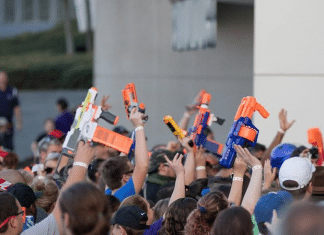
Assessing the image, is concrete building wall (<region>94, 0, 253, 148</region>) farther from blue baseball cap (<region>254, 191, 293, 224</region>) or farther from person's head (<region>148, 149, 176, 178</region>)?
blue baseball cap (<region>254, 191, 293, 224</region>)

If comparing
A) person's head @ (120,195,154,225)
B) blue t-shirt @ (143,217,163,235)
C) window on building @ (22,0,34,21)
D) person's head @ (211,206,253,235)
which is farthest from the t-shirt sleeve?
window on building @ (22,0,34,21)

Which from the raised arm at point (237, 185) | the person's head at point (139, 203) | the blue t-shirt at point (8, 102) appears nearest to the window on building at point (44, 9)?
the blue t-shirt at point (8, 102)

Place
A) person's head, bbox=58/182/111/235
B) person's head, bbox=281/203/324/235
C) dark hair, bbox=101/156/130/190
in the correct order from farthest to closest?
dark hair, bbox=101/156/130/190
person's head, bbox=58/182/111/235
person's head, bbox=281/203/324/235

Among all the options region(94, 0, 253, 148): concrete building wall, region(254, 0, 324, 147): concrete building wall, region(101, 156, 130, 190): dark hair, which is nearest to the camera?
region(101, 156, 130, 190): dark hair

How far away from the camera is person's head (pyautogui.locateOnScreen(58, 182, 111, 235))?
3.04 metres

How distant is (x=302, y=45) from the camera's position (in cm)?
812

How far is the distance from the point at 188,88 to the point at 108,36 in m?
3.14

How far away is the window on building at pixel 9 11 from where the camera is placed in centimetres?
4681

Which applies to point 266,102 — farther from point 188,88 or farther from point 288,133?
point 188,88

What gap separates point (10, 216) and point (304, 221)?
74.1 inches

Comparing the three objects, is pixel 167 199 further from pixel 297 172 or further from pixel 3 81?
pixel 3 81

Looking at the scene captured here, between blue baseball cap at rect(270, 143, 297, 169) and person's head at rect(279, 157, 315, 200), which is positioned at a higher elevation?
person's head at rect(279, 157, 315, 200)

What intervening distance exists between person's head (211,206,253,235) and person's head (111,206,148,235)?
0.96 meters


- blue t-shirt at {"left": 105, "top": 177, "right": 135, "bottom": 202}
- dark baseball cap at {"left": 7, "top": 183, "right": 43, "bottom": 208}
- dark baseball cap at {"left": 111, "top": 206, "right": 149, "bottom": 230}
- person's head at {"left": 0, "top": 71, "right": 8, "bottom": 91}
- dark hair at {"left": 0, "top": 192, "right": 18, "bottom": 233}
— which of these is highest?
dark hair at {"left": 0, "top": 192, "right": 18, "bottom": 233}
